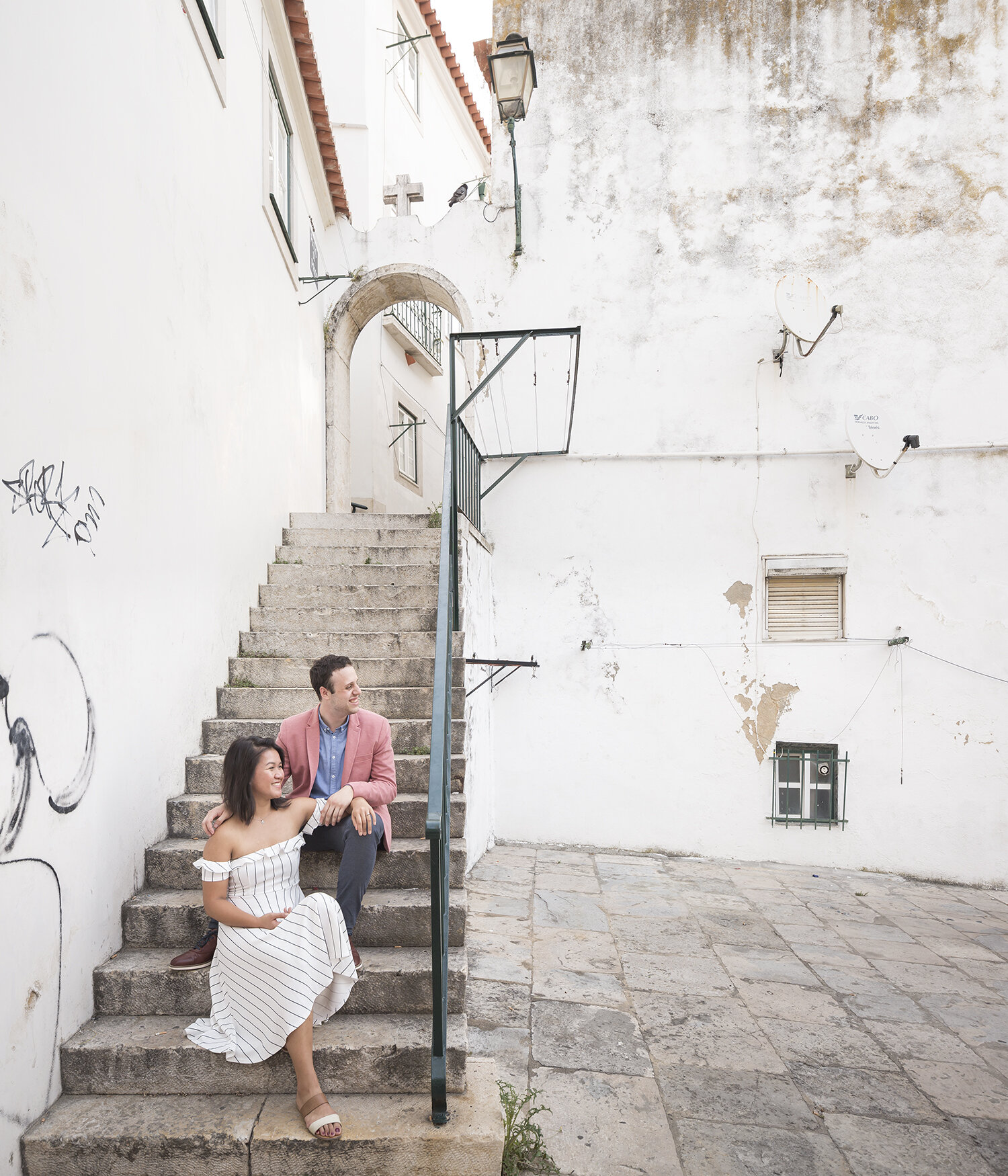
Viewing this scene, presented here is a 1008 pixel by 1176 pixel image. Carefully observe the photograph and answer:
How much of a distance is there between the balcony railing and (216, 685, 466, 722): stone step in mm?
8396

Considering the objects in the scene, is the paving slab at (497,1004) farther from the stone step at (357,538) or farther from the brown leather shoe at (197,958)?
the stone step at (357,538)

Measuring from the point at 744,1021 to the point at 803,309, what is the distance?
17.8ft

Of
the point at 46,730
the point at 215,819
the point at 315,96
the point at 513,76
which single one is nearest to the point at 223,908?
the point at 215,819

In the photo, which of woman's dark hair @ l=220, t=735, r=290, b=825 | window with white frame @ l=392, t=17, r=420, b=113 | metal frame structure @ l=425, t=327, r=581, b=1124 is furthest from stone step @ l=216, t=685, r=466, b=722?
window with white frame @ l=392, t=17, r=420, b=113

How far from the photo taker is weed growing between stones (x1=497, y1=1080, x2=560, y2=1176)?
257 cm

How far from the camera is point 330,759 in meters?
3.14

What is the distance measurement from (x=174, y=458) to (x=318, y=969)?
8.03 ft

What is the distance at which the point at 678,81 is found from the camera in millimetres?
7109

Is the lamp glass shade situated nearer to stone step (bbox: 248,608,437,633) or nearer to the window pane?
stone step (bbox: 248,608,437,633)

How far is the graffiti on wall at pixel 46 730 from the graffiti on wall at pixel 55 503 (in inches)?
14.9

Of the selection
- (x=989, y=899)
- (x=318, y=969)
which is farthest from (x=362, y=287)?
(x=989, y=899)

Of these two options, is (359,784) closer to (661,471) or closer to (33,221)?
(33,221)

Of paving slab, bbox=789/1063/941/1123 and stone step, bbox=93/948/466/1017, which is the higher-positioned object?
stone step, bbox=93/948/466/1017

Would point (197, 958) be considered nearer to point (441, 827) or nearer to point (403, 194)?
point (441, 827)
